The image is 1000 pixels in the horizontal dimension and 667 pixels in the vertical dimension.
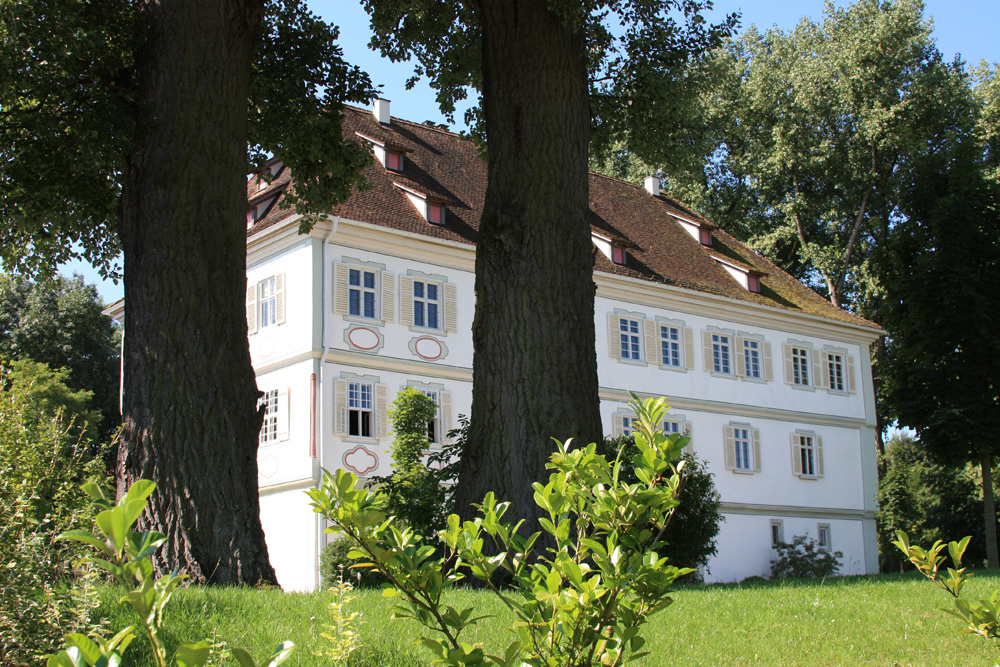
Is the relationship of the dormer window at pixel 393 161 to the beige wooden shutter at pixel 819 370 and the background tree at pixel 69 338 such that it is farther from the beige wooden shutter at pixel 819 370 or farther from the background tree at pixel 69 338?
the background tree at pixel 69 338

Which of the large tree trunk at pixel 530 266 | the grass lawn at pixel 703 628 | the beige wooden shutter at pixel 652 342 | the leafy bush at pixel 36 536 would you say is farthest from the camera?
the beige wooden shutter at pixel 652 342

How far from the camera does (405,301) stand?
81.4 feet

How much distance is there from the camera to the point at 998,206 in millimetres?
24141

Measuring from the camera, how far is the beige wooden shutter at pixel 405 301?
24.8m

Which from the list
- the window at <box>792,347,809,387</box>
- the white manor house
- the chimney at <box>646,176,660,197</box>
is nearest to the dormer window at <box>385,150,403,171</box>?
the white manor house

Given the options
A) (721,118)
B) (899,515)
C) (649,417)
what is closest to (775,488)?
(899,515)

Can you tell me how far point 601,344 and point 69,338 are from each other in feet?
80.9

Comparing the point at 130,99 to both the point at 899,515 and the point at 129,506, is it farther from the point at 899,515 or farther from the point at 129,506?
the point at 899,515

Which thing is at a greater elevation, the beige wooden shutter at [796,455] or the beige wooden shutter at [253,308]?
the beige wooden shutter at [253,308]

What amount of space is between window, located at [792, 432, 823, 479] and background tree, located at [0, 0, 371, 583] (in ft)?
80.6

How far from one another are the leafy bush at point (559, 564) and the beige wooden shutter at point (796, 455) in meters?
30.0

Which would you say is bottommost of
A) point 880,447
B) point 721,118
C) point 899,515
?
point 899,515

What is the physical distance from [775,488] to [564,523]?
2941 centimetres

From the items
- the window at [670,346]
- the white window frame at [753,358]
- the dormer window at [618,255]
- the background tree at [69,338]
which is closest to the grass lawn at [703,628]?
the window at [670,346]
